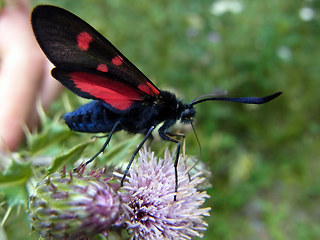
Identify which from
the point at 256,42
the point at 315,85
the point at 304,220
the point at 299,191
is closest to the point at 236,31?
the point at 256,42

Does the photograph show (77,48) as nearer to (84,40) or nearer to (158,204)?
(84,40)

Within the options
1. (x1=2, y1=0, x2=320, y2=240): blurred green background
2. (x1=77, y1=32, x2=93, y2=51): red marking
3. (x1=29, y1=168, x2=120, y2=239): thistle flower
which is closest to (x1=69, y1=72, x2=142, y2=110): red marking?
(x1=77, y1=32, x2=93, y2=51): red marking

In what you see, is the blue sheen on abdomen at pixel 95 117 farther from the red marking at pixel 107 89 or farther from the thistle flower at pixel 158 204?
the thistle flower at pixel 158 204

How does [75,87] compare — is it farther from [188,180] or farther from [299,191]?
[299,191]

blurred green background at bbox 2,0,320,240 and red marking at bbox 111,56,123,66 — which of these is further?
blurred green background at bbox 2,0,320,240

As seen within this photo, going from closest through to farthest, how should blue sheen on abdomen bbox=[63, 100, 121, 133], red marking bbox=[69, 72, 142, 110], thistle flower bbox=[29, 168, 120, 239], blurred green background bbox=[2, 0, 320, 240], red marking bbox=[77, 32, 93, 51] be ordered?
thistle flower bbox=[29, 168, 120, 239]
red marking bbox=[77, 32, 93, 51]
red marking bbox=[69, 72, 142, 110]
blue sheen on abdomen bbox=[63, 100, 121, 133]
blurred green background bbox=[2, 0, 320, 240]

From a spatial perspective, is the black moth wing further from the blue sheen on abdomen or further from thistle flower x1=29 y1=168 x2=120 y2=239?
thistle flower x1=29 y1=168 x2=120 y2=239
